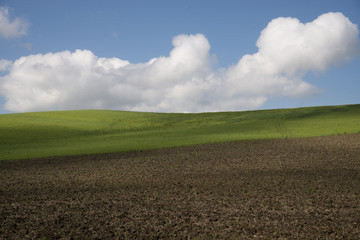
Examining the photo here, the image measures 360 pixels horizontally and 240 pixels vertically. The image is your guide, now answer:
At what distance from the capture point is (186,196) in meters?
15.1

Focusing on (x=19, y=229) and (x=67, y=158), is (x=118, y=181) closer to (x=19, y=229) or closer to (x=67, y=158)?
(x=19, y=229)

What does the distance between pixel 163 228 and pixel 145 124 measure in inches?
1663

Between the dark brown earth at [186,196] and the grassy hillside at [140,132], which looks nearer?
the dark brown earth at [186,196]

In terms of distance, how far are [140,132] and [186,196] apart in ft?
98.3

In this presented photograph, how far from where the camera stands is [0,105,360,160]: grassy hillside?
111ft

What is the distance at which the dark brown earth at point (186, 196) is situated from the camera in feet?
35.6

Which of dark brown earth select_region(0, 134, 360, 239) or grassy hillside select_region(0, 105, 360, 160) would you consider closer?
dark brown earth select_region(0, 134, 360, 239)

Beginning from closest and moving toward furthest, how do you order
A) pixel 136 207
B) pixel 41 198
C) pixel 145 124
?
1. pixel 136 207
2. pixel 41 198
3. pixel 145 124

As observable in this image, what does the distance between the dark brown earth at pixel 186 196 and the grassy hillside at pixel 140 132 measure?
5.91 metres

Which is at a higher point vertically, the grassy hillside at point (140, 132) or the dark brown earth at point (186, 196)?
the grassy hillside at point (140, 132)

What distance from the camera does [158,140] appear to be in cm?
3647

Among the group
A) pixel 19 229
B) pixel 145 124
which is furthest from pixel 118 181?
pixel 145 124

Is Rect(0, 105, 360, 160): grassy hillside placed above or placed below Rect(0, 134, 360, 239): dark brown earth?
above

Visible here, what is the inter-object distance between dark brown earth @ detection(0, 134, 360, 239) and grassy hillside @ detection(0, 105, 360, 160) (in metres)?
5.91
